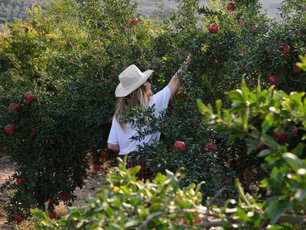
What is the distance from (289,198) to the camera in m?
1.37

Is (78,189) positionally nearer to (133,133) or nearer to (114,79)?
(114,79)

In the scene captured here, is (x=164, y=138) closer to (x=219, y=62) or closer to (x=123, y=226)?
(x=219, y=62)

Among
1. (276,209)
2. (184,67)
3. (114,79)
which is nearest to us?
(276,209)

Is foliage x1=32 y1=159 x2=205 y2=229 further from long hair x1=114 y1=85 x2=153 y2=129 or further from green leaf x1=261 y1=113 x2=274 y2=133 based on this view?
long hair x1=114 y1=85 x2=153 y2=129

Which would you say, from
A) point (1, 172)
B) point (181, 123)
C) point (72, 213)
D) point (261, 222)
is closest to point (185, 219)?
point (261, 222)

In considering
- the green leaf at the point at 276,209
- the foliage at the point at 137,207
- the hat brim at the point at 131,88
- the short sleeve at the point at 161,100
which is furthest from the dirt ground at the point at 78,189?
the green leaf at the point at 276,209

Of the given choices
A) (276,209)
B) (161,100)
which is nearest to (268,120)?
(276,209)

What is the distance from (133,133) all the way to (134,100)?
0.22 m

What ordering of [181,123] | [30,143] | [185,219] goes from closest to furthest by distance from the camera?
[185,219], [181,123], [30,143]

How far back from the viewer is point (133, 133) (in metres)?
3.76

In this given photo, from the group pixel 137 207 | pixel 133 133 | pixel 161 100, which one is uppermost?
pixel 137 207

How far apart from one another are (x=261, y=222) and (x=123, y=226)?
0.41m

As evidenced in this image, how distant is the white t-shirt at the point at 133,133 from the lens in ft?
11.9

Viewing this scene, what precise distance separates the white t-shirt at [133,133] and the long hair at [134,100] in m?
0.04
